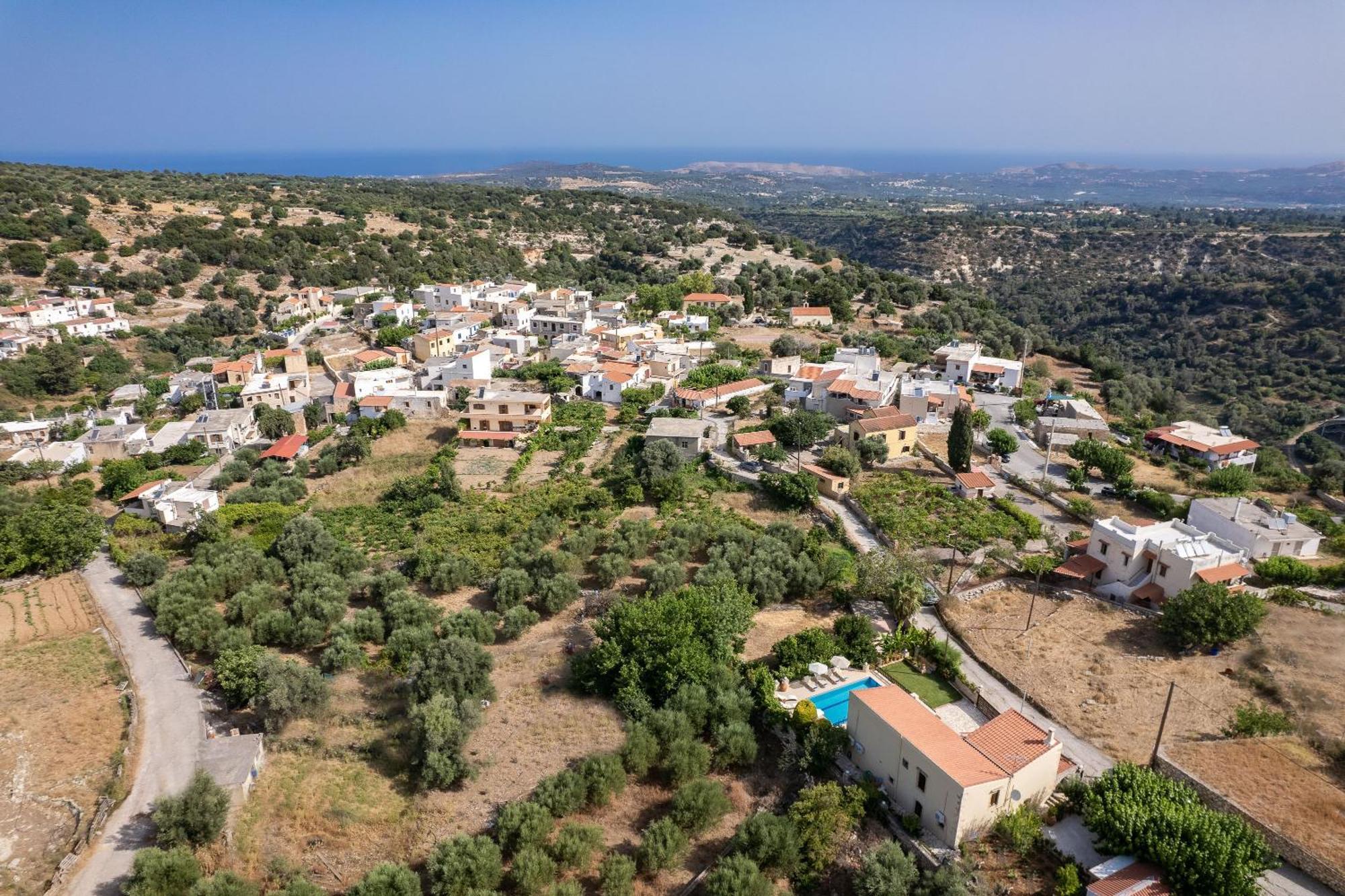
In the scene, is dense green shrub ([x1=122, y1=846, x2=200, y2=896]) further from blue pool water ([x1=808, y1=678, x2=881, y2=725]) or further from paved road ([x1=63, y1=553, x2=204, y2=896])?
blue pool water ([x1=808, y1=678, x2=881, y2=725])

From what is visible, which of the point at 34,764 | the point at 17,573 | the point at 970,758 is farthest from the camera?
the point at 17,573

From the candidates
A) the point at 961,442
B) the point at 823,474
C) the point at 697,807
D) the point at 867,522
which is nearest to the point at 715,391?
the point at 823,474

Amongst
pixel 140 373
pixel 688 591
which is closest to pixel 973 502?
pixel 688 591

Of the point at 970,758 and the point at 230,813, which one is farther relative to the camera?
the point at 230,813

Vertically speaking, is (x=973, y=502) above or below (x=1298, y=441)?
above

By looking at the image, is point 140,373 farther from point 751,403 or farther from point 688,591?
point 688,591
